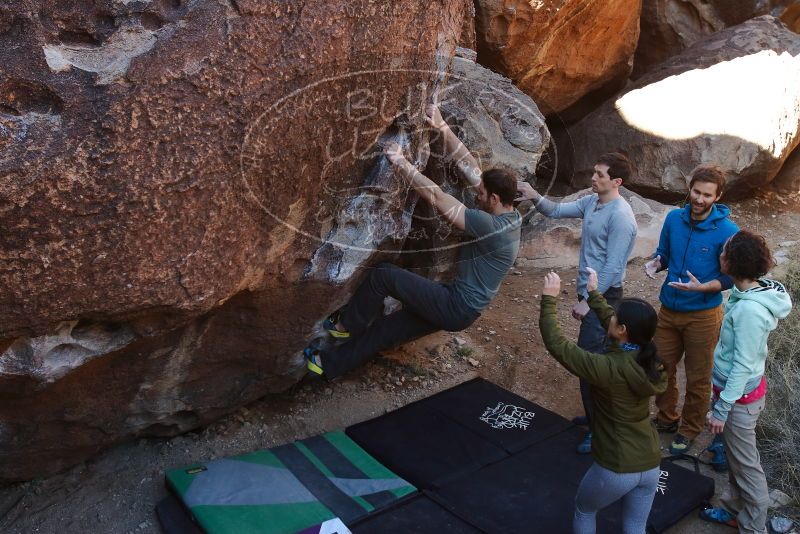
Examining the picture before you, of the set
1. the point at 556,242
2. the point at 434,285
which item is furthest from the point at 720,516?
the point at 556,242

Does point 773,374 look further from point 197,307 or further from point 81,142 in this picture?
point 81,142

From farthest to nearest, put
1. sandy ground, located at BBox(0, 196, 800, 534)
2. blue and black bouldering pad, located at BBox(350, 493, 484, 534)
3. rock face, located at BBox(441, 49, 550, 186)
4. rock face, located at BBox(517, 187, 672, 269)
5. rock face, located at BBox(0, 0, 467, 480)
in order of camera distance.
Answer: rock face, located at BBox(517, 187, 672, 269)
rock face, located at BBox(441, 49, 550, 186)
sandy ground, located at BBox(0, 196, 800, 534)
blue and black bouldering pad, located at BBox(350, 493, 484, 534)
rock face, located at BBox(0, 0, 467, 480)

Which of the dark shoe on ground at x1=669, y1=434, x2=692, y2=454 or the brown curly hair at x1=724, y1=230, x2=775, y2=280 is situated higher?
the brown curly hair at x1=724, y1=230, x2=775, y2=280

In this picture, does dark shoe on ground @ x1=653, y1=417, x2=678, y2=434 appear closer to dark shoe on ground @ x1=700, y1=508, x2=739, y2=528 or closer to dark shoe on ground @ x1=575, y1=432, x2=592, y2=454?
dark shoe on ground @ x1=575, y1=432, x2=592, y2=454

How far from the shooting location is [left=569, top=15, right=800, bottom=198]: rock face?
6734 mm

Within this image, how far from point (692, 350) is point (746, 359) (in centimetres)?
73

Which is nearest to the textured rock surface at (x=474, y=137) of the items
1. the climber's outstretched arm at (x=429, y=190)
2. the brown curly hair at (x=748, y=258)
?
the climber's outstretched arm at (x=429, y=190)

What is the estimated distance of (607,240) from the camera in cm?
343

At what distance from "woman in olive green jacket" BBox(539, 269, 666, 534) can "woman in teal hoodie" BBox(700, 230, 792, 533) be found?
457 mm

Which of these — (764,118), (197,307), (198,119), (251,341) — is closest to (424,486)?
(251,341)

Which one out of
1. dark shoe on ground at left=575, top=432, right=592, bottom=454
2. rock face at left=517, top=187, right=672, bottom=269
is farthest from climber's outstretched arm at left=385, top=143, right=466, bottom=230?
rock face at left=517, top=187, right=672, bottom=269

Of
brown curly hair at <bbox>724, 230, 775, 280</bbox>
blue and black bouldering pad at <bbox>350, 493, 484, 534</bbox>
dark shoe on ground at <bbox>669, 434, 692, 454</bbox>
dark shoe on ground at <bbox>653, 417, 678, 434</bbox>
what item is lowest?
dark shoe on ground at <bbox>653, 417, 678, 434</bbox>

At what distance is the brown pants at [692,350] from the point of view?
11.4 feet

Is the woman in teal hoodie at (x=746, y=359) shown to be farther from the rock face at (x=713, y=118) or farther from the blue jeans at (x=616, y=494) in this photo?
the rock face at (x=713, y=118)
